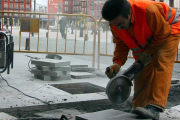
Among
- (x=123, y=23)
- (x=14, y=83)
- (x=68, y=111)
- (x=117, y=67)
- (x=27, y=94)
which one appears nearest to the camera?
(x=123, y=23)

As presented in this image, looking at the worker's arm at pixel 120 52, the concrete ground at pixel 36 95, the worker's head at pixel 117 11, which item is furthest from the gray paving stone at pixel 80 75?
the worker's head at pixel 117 11

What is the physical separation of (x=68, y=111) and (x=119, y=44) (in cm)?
116

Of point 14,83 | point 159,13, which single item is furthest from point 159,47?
point 14,83

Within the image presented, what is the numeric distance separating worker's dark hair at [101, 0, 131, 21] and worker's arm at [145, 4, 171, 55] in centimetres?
30

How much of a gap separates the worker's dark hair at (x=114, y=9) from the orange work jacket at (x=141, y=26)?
0.22 metres

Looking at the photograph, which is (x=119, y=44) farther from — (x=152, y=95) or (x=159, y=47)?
(x=152, y=95)

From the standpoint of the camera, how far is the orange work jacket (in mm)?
3222

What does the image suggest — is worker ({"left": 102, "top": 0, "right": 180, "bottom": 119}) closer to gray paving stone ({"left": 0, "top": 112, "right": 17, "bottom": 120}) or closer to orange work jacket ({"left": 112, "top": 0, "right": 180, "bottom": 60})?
orange work jacket ({"left": 112, "top": 0, "right": 180, "bottom": 60})

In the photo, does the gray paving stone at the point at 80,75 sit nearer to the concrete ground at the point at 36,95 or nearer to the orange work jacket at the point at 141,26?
the concrete ground at the point at 36,95

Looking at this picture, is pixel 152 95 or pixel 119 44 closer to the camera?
pixel 152 95

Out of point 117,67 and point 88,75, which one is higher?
point 117,67

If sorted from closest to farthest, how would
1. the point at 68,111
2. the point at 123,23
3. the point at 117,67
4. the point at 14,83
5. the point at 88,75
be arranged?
1. the point at 123,23
2. the point at 117,67
3. the point at 68,111
4. the point at 14,83
5. the point at 88,75

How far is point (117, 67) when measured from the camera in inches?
144

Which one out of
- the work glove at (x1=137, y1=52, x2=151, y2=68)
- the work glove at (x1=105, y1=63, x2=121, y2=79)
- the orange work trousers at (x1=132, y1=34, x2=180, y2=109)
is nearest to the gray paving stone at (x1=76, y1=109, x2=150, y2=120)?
the orange work trousers at (x1=132, y1=34, x2=180, y2=109)
